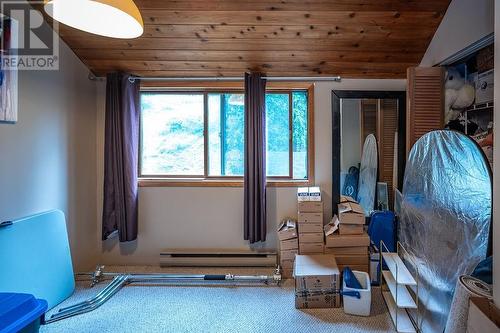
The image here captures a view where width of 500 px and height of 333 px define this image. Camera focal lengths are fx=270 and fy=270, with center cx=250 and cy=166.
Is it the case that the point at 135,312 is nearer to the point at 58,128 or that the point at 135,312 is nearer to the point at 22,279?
the point at 22,279

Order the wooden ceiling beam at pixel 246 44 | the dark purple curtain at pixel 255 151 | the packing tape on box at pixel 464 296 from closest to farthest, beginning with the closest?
the packing tape on box at pixel 464 296 → the wooden ceiling beam at pixel 246 44 → the dark purple curtain at pixel 255 151

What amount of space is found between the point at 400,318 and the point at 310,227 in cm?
92

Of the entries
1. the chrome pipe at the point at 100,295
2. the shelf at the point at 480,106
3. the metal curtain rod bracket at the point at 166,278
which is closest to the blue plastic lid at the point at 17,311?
the chrome pipe at the point at 100,295

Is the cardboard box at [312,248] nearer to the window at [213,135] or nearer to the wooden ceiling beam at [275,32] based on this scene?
the window at [213,135]

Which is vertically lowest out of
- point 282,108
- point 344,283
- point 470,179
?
point 344,283

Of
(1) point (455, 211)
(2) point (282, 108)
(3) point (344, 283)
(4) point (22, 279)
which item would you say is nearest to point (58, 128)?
(4) point (22, 279)

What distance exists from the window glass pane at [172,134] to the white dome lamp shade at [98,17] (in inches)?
66.2

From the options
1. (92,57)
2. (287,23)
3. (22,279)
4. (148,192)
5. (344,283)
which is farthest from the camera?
(148,192)

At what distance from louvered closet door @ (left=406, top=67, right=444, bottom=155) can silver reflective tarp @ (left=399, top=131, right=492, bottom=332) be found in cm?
30

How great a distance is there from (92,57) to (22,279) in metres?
1.98

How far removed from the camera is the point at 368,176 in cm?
277

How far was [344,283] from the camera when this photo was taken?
2.06 m

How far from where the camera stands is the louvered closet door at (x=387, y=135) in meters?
2.75

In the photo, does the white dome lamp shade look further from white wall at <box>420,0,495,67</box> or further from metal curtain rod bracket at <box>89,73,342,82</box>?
white wall at <box>420,0,495,67</box>
